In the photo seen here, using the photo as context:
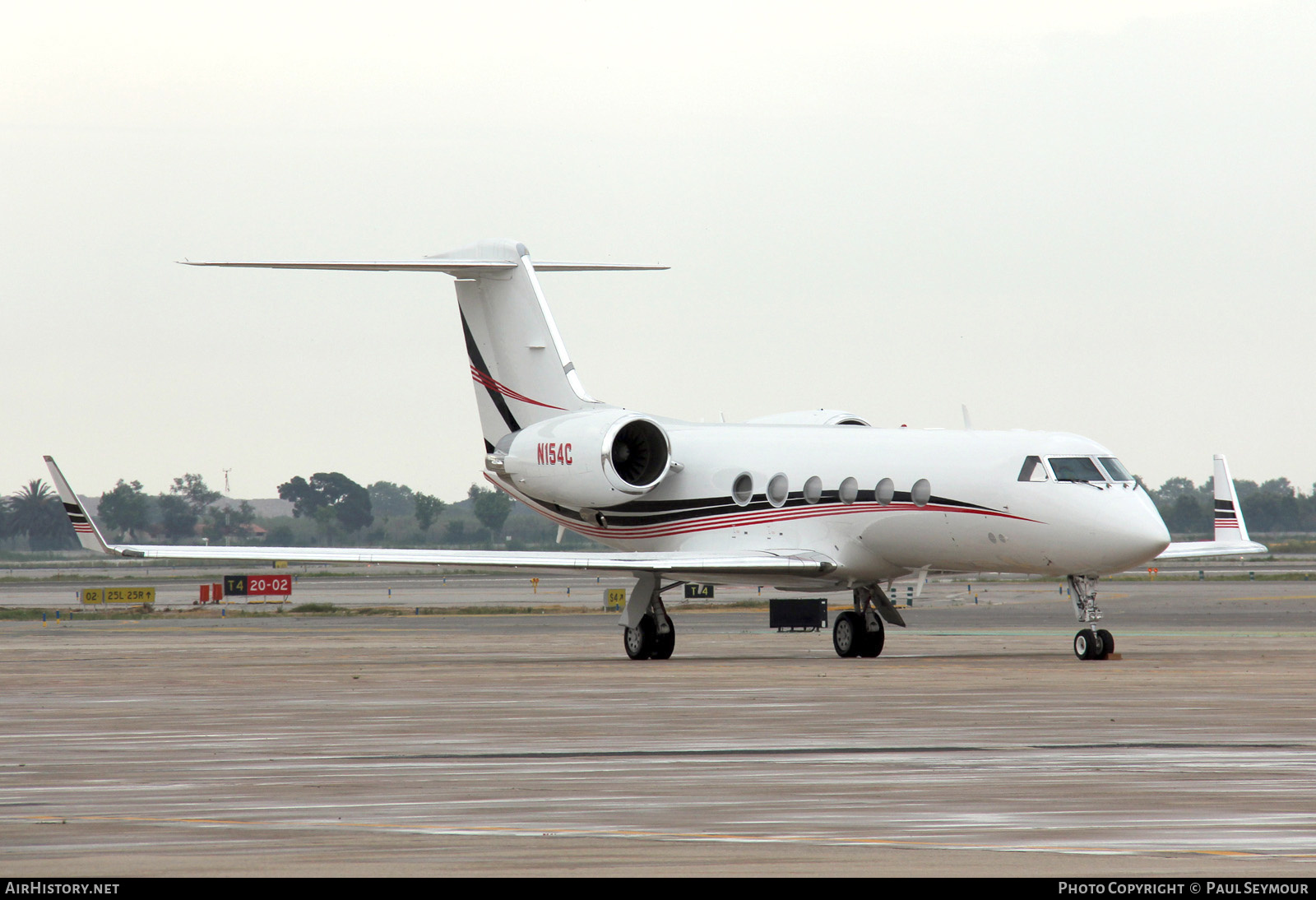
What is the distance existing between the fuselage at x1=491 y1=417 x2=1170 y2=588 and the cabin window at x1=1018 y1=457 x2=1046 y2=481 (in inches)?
0.8

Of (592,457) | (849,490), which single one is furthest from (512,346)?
(849,490)

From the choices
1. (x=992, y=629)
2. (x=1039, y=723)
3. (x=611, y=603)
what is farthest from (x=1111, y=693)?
(x=611, y=603)

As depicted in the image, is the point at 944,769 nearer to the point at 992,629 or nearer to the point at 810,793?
the point at 810,793

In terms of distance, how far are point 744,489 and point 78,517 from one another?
11.1 m

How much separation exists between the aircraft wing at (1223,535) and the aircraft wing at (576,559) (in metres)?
5.59

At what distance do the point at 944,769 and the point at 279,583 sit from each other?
5596 cm

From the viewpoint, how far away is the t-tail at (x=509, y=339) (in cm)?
3422

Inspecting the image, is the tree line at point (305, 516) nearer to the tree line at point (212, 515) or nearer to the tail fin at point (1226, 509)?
the tree line at point (212, 515)

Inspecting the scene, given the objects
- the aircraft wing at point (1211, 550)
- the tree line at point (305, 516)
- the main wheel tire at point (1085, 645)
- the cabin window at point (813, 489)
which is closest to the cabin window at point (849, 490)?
the cabin window at point (813, 489)

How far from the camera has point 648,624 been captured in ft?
97.5

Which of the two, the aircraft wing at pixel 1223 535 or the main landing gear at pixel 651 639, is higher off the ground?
the aircraft wing at pixel 1223 535

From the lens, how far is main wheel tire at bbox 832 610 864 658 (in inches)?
1147

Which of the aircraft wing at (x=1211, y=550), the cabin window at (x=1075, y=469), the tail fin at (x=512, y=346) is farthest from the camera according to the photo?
the tail fin at (x=512, y=346)

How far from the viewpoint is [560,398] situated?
112 ft
